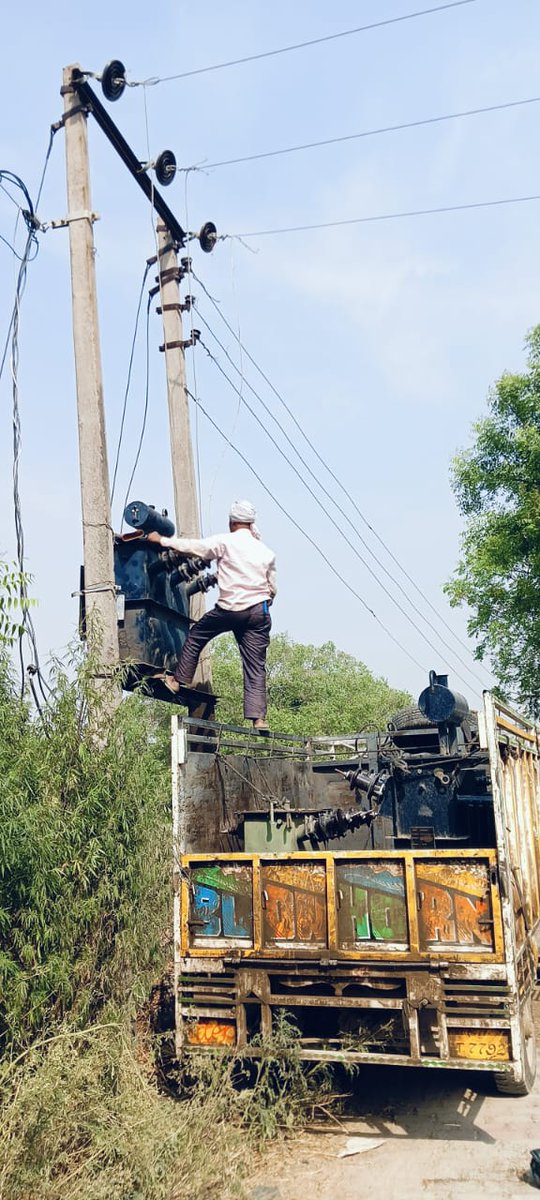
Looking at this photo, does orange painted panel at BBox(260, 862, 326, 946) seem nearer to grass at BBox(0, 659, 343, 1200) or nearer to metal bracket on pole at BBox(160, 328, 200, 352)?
grass at BBox(0, 659, 343, 1200)

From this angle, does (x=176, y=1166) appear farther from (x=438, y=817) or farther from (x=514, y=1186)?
(x=438, y=817)

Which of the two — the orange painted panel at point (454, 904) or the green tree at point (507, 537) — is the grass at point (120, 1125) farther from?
the green tree at point (507, 537)

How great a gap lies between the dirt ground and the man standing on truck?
2784 millimetres

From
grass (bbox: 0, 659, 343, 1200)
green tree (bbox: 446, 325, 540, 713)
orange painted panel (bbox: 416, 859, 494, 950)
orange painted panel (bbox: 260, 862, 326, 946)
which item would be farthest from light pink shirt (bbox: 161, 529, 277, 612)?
green tree (bbox: 446, 325, 540, 713)

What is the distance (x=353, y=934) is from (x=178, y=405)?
17.4 feet

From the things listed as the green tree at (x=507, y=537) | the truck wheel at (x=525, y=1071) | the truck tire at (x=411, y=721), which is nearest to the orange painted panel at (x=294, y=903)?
the truck wheel at (x=525, y=1071)

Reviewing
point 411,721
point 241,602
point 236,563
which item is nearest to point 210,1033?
point 241,602

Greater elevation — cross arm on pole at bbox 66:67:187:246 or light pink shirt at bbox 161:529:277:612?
cross arm on pole at bbox 66:67:187:246

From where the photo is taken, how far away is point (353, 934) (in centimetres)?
576

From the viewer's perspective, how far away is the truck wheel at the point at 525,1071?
5729mm

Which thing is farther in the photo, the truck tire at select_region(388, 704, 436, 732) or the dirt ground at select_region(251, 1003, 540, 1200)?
the truck tire at select_region(388, 704, 436, 732)

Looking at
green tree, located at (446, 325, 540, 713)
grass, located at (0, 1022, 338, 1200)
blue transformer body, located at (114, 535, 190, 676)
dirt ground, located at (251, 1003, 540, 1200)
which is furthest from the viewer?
green tree, located at (446, 325, 540, 713)

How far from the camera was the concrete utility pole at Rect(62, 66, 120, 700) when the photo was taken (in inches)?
277

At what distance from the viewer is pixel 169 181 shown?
9414mm
